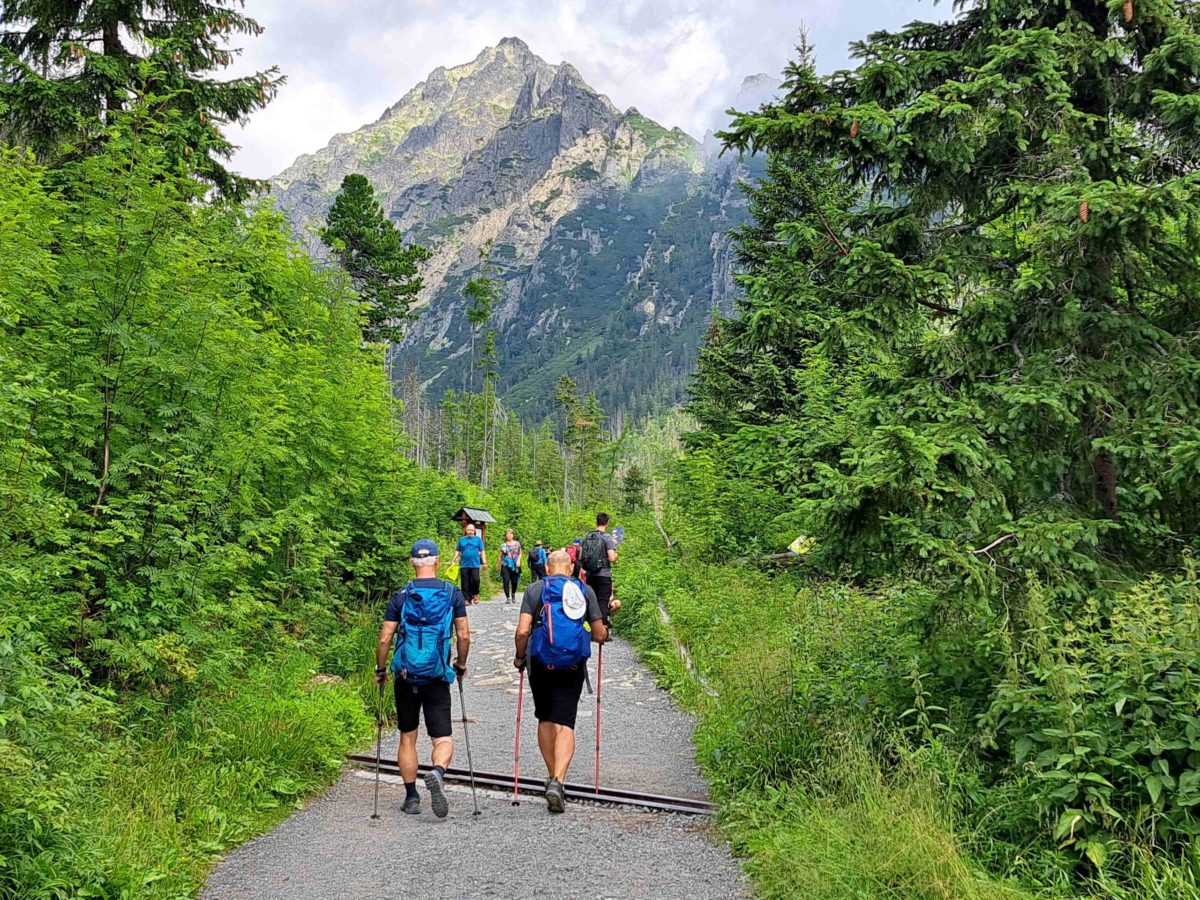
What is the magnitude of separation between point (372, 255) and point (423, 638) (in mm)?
31464

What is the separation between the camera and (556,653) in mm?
6148

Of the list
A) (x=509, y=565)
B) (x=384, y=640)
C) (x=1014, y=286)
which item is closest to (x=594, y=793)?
(x=384, y=640)

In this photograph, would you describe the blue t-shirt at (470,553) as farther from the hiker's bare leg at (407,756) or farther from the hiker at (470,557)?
Answer: the hiker's bare leg at (407,756)

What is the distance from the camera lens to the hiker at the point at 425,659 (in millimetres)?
5969

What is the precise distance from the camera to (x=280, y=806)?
5.93 m

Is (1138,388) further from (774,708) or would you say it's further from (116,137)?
(116,137)

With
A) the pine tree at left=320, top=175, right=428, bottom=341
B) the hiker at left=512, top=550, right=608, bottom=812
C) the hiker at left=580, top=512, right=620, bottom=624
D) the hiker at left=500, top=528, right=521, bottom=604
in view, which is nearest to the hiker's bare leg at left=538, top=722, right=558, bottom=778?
the hiker at left=512, top=550, right=608, bottom=812

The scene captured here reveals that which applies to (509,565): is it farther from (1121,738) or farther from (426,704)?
(1121,738)

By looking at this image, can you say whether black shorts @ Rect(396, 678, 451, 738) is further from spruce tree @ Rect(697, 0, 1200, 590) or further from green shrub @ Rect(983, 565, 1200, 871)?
green shrub @ Rect(983, 565, 1200, 871)

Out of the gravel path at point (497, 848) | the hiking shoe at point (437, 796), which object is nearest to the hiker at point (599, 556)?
the gravel path at point (497, 848)

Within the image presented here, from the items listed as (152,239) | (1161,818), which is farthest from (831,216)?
(152,239)

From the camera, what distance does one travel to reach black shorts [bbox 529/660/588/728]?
624cm

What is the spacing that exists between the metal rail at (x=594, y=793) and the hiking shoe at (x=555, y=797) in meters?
0.38

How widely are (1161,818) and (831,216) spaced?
17.2ft
